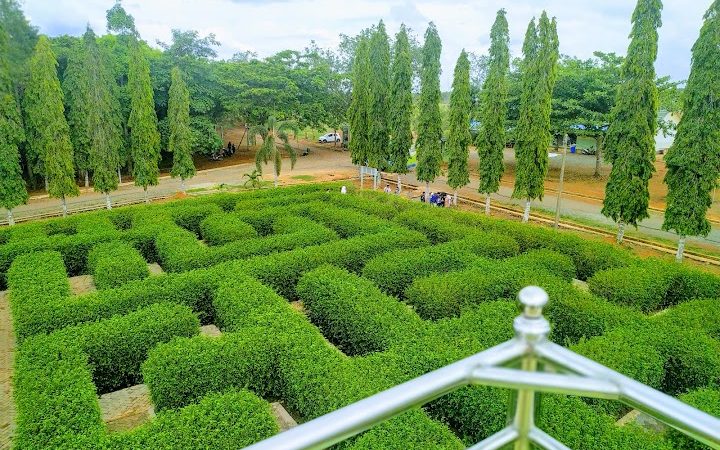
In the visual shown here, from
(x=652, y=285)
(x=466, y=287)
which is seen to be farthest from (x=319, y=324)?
(x=652, y=285)

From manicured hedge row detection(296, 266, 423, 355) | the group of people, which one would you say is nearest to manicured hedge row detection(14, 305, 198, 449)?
manicured hedge row detection(296, 266, 423, 355)

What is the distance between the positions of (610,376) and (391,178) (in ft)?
89.0

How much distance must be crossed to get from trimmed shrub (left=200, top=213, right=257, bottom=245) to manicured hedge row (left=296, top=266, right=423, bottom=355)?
3.58 meters

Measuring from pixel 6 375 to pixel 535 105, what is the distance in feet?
56.3

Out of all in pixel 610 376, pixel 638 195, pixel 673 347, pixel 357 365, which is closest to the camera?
pixel 610 376

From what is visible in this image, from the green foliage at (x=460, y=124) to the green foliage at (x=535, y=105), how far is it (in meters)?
2.61

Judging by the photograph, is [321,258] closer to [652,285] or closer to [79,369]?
[79,369]

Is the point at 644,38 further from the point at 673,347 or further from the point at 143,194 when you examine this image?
the point at 143,194

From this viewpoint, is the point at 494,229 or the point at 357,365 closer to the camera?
the point at 357,365

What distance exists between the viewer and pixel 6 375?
8.77 metres

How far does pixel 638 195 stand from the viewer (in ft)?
51.0

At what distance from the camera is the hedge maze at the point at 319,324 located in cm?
596

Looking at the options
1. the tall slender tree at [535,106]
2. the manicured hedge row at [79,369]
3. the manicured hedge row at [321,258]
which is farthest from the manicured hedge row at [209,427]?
the tall slender tree at [535,106]

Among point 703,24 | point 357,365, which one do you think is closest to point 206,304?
point 357,365
